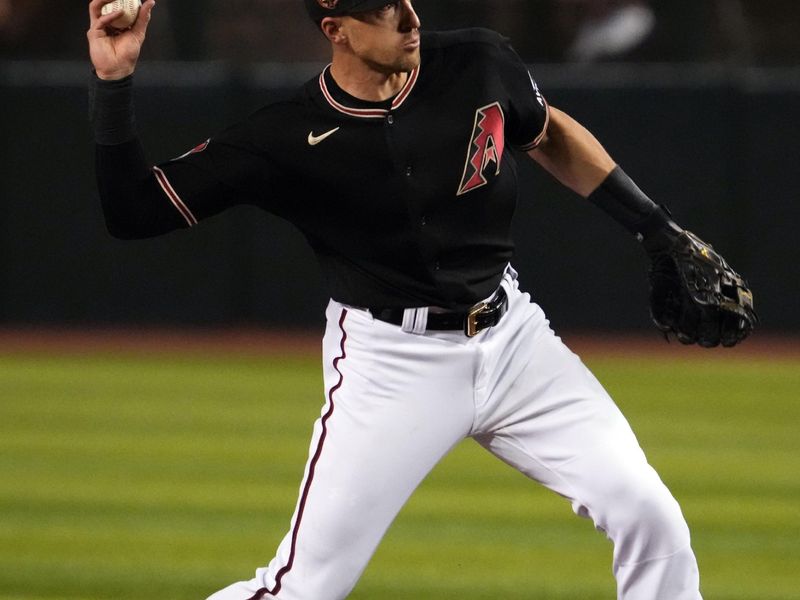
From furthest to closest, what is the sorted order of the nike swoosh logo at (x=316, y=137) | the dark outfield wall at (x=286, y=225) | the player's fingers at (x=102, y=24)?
the dark outfield wall at (x=286, y=225), the nike swoosh logo at (x=316, y=137), the player's fingers at (x=102, y=24)

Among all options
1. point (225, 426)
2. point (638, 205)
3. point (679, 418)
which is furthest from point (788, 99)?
point (638, 205)

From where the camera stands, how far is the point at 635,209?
4.46m

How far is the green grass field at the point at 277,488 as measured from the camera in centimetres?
598

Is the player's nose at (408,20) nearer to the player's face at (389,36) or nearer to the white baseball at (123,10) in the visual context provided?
the player's face at (389,36)

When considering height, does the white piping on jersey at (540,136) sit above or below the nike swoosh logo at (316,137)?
above

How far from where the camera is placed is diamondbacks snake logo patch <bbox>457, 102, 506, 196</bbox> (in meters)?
4.16

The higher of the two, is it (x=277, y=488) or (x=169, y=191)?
(x=169, y=191)

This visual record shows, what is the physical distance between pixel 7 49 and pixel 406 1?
9.84 metres

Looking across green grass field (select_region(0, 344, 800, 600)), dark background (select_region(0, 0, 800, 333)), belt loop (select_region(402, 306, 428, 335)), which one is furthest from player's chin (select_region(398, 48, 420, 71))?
dark background (select_region(0, 0, 800, 333))

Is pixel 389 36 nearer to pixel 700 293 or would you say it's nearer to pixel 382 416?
pixel 382 416

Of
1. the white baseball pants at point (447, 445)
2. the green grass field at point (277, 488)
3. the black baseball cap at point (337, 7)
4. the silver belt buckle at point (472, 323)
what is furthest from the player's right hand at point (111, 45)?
the green grass field at point (277, 488)

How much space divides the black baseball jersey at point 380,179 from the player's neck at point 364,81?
25 millimetres

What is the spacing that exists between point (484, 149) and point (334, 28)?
52cm

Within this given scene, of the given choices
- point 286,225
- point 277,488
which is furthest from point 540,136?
point 286,225
